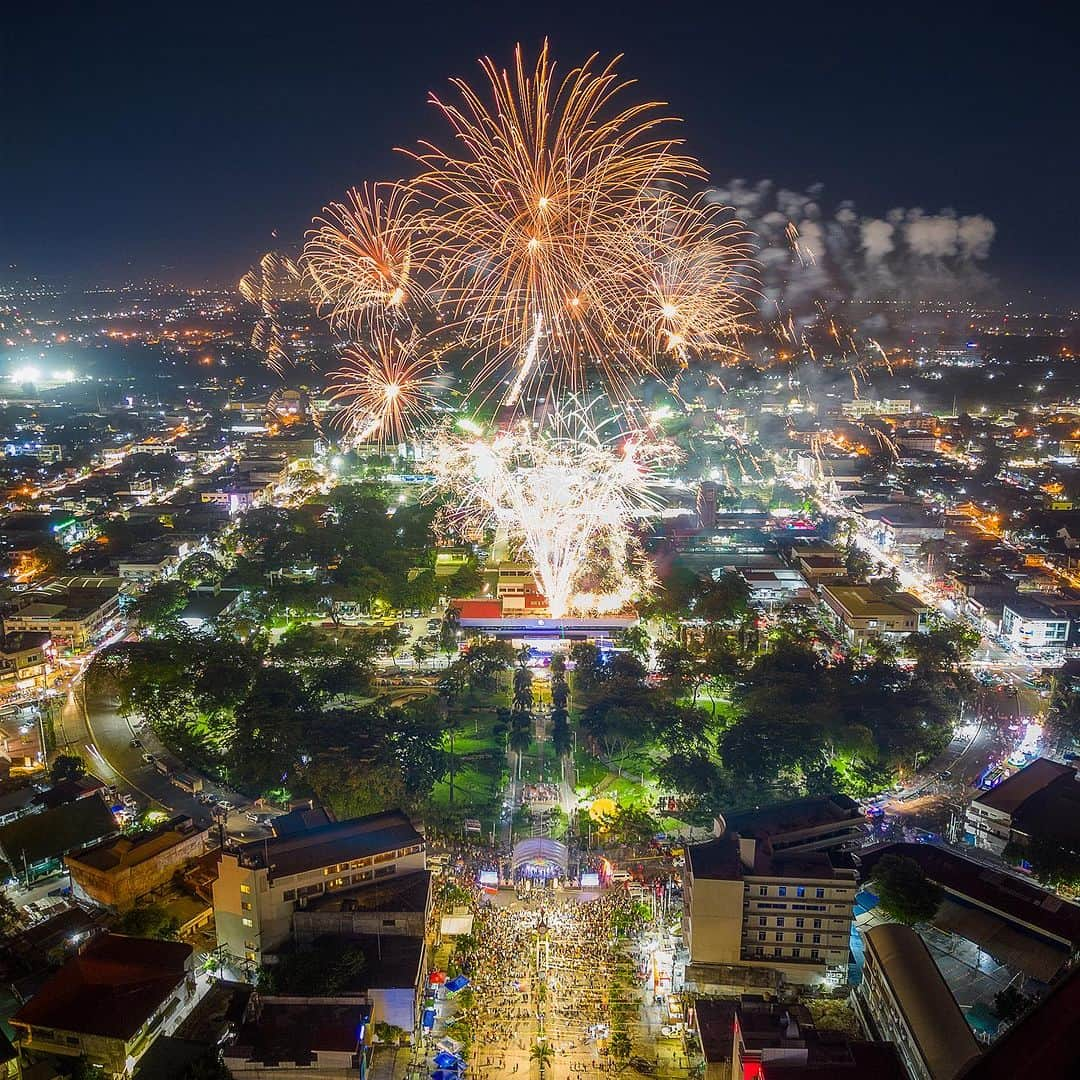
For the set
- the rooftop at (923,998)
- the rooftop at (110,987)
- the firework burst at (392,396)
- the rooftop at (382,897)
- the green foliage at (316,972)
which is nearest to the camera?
the rooftop at (923,998)

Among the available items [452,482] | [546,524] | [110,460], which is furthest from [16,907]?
[110,460]

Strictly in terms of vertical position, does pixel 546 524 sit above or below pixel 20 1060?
above

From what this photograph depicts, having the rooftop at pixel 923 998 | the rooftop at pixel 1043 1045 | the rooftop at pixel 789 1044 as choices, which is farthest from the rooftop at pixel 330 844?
the rooftop at pixel 1043 1045

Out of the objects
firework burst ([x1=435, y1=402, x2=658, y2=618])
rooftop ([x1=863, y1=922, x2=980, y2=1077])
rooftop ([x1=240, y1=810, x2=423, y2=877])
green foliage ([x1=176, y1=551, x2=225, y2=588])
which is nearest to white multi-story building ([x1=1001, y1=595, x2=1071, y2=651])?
firework burst ([x1=435, y1=402, x2=658, y2=618])

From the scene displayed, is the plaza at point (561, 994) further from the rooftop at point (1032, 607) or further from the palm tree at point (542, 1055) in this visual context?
the rooftop at point (1032, 607)

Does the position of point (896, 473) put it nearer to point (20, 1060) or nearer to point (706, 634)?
point (706, 634)

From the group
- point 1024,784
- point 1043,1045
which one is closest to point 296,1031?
point 1043,1045
